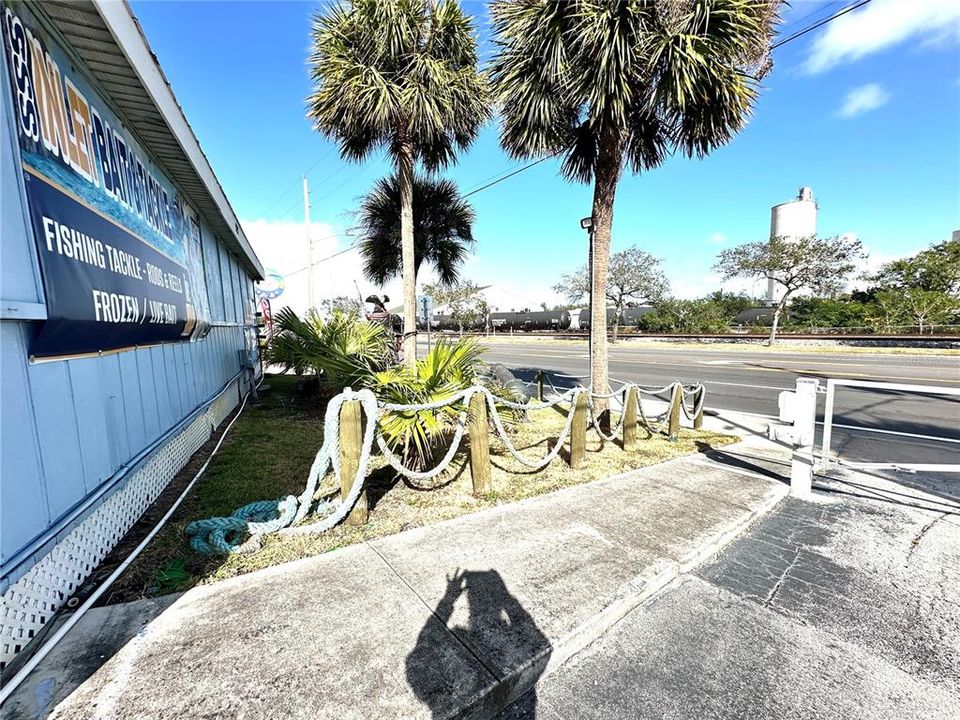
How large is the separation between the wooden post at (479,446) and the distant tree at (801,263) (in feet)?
94.8

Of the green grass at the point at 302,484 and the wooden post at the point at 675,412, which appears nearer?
the green grass at the point at 302,484

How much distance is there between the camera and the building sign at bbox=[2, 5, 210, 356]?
2.40 metres

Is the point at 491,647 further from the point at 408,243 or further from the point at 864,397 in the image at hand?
the point at 864,397

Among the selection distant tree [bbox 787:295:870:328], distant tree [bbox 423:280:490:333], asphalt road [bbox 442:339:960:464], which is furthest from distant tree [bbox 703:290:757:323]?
asphalt road [bbox 442:339:960:464]

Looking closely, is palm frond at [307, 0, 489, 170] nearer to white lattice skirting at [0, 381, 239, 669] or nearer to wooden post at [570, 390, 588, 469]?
wooden post at [570, 390, 588, 469]

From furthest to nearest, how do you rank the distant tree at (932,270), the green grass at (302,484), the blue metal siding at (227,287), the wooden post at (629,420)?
the distant tree at (932,270) < the blue metal siding at (227,287) < the wooden post at (629,420) < the green grass at (302,484)

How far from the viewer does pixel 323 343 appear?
7625 mm

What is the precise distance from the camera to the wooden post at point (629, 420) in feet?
19.0

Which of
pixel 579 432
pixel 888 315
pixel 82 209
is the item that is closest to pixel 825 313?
pixel 888 315

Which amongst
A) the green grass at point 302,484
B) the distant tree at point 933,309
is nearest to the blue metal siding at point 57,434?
the green grass at point 302,484

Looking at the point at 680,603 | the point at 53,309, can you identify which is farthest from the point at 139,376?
the point at 680,603

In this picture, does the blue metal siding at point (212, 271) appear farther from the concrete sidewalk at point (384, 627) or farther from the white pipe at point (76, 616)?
the concrete sidewalk at point (384, 627)

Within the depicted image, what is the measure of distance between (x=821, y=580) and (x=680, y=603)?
1095 millimetres

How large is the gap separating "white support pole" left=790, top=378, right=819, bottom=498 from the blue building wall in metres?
5.85
